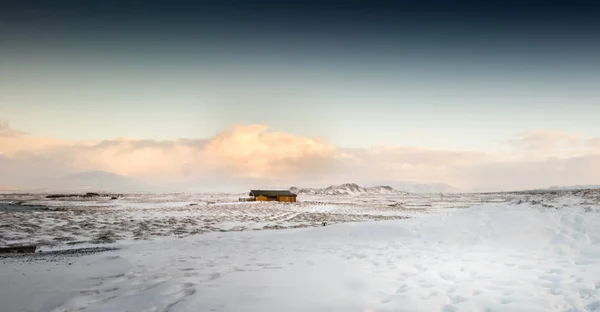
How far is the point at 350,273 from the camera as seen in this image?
773cm

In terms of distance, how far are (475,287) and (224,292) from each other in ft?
15.2

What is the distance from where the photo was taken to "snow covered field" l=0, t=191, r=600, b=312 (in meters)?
5.69

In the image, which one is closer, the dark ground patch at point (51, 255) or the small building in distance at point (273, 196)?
the dark ground patch at point (51, 255)

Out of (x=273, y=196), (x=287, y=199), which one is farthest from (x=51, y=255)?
(x=287, y=199)

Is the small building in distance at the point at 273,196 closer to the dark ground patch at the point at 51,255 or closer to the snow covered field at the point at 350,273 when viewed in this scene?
the snow covered field at the point at 350,273

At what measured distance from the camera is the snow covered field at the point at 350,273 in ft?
18.7

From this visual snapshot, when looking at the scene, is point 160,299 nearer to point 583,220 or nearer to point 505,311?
point 505,311

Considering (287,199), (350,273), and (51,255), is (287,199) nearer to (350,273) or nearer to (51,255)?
(51,255)

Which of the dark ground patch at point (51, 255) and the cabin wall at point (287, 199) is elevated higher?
the cabin wall at point (287, 199)

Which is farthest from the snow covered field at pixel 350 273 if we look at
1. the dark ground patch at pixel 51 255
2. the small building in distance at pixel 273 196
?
the small building in distance at pixel 273 196

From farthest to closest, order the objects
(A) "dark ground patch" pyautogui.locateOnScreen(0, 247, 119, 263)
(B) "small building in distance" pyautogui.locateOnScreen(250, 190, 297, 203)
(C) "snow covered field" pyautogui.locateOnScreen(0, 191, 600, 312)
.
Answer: (B) "small building in distance" pyautogui.locateOnScreen(250, 190, 297, 203) → (A) "dark ground patch" pyautogui.locateOnScreen(0, 247, 119, 263) → (C) "snow covered field" pyautogui.locateOnScreen(0, 191, 600, 312)

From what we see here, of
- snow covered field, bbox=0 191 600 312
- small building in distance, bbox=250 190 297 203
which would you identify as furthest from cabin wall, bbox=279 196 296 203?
snow covered field, bbox=0 191 600 312

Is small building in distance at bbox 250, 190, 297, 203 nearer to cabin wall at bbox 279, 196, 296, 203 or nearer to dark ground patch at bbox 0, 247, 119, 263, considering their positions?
cabin wall at bbox 279, 196, 296, 203

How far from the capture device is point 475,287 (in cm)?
633
